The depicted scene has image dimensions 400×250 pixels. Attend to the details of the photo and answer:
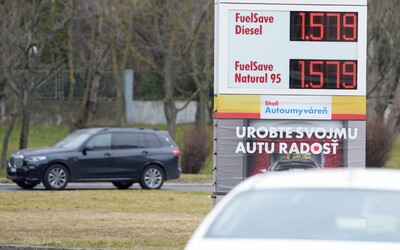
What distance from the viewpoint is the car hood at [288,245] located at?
6273 mm

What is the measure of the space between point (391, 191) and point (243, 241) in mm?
1077

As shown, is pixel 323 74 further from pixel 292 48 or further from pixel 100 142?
pixel 100 142

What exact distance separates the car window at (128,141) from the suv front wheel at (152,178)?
0.75 m

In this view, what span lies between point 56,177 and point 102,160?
4.43ft

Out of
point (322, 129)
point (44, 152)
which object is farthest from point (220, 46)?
point (44, 152)

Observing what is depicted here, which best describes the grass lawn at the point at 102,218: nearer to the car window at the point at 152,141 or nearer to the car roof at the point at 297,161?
the car roof at the point at 297,161

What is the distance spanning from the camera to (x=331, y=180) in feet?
22.8

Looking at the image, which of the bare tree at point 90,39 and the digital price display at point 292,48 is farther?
the bare tree at point 90,39

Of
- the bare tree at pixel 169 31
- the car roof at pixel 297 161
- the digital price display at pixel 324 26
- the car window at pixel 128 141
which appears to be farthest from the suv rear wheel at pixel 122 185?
the digital price display at pixel 324 26

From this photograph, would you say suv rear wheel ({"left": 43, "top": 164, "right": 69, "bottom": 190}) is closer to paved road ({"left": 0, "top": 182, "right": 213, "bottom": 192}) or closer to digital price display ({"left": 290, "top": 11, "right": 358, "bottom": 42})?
paved road ({"left": 0, "top": 182, "right": 213, "bottom": 192})

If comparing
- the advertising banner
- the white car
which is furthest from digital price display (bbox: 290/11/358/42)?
the white car

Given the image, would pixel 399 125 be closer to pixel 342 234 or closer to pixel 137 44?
pixel 137 44

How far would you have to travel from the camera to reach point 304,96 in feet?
51.4

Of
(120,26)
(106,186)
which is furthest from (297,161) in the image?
(120,26)
